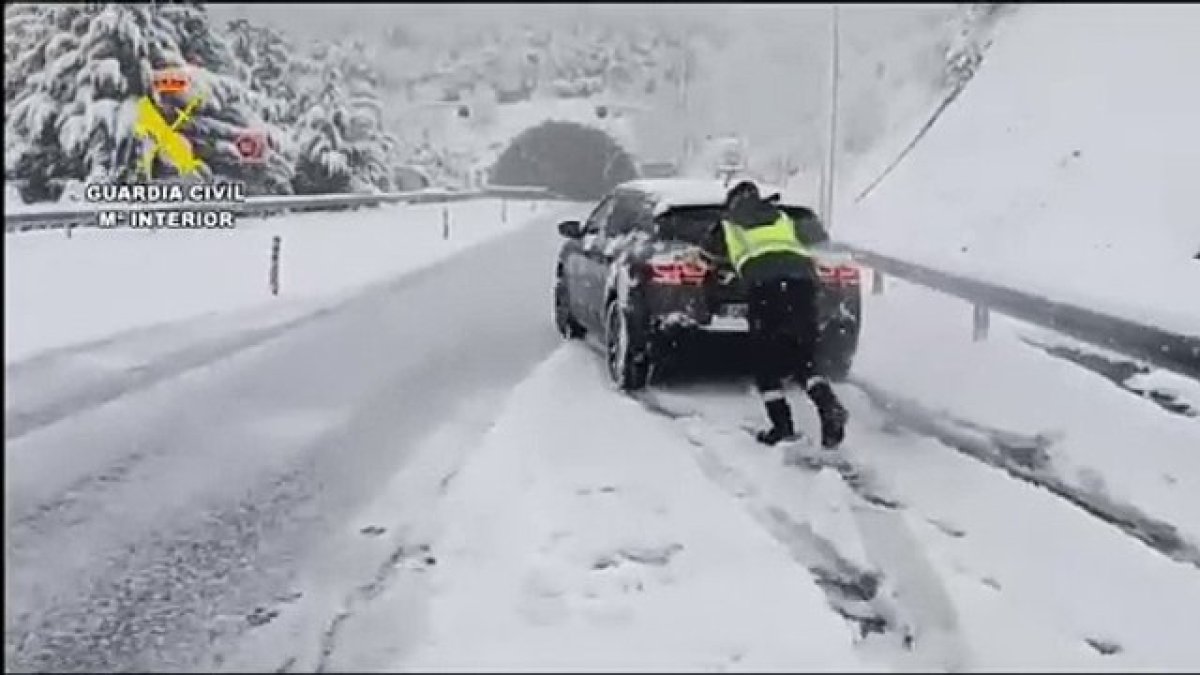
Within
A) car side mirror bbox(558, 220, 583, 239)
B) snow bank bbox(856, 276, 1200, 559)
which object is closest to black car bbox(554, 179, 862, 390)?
car side mirror bbox(558, 220, 583, 239)

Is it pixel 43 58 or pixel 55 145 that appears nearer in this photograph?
pixel 43 58

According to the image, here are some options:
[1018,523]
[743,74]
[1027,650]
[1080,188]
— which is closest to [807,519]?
[1018,523]

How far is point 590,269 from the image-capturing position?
1202cm

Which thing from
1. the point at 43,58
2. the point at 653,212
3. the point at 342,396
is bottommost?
the point at 342,396

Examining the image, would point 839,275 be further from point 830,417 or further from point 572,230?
point 572,230

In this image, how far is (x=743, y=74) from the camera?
1144 cm

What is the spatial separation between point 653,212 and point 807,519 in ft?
14.3

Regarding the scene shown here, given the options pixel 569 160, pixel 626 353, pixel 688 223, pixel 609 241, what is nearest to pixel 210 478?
pixel 626 353

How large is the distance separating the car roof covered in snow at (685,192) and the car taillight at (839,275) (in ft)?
2.36

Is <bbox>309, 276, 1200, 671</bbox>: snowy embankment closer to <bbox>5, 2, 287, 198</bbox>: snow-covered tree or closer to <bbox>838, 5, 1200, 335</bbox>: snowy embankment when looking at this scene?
<bbox>5, 2, 287, 198</bbox>: snow-covered tree

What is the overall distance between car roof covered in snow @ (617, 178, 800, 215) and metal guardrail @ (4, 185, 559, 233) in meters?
2.98

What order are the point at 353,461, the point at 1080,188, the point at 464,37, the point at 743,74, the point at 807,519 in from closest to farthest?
the point at 807,519, the point at 353,461, the point at 464,37, the point at 743,74, the point at 1080,188

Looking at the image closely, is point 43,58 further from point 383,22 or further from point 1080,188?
point 1080,188

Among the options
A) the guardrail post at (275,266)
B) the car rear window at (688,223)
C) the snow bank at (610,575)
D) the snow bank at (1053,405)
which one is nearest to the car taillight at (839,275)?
the car rear window at (688,223)
